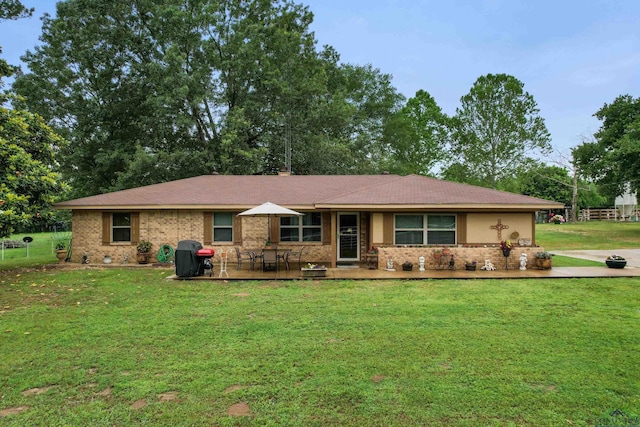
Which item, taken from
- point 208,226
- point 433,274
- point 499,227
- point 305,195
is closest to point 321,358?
point 433,274

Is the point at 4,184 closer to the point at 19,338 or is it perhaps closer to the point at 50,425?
the point at 19,338

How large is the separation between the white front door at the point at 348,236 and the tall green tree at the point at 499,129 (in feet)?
69.3

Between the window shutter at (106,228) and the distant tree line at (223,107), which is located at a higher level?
the distant tree line at (223,107)

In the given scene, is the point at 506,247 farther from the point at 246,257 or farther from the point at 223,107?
the point at 223,107

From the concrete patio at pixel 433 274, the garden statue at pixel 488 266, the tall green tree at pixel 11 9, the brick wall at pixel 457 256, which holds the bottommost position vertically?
the concrete patio at pixel 433 274

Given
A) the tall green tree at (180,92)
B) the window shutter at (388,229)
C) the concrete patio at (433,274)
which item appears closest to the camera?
the concrete patio at (433,274)

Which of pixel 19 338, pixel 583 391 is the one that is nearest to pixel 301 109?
pixel 19 338

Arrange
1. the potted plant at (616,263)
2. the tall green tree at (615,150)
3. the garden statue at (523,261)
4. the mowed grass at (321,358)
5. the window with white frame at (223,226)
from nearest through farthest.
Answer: the mowed grass at (321,358) → the potted plant at (616,263) → the garden statue at (523,261) → the window with white frame at (223,226) → the tall green tree at (615,150)

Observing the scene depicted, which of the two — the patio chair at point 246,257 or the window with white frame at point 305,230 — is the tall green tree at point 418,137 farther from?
the patio chair at point 246,257

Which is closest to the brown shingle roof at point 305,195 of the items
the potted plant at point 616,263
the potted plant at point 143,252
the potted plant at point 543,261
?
the potted plant at point 143,252

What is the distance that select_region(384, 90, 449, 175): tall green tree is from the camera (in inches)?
1323

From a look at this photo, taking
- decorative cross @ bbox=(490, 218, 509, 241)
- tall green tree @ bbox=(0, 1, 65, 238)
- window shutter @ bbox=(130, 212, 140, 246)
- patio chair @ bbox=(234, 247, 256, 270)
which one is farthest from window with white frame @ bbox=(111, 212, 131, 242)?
decorative cross @ bbox=(490, 218, 509, 241)

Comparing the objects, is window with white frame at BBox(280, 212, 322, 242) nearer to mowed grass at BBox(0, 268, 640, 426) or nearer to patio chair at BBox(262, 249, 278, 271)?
patio chair at BBox(262, 249, 278, 271)

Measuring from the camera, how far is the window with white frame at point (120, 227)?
14.2 m
